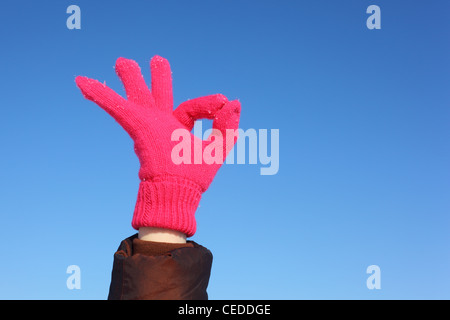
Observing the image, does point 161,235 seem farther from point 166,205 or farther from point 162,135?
point 162,135

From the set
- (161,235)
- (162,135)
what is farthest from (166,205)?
(162,135)

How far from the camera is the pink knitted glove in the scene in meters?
1.55

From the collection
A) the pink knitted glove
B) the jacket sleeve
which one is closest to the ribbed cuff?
the pink knitted glove

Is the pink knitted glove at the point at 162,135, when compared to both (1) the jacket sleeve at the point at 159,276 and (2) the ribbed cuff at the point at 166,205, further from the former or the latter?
(1) the jacket sleeve at the point at 159,276

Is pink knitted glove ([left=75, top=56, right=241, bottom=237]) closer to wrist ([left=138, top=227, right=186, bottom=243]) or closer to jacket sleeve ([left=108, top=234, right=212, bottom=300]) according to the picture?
wrist ([left=138, top=227, right=186, bottom=243])

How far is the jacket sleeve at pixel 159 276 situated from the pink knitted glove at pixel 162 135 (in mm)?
136

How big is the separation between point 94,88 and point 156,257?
2.13 ft

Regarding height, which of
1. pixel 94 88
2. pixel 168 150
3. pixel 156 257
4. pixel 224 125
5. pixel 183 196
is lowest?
pixel 156 257

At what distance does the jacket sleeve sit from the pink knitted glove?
5.4 inches

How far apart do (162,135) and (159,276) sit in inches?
19.0
